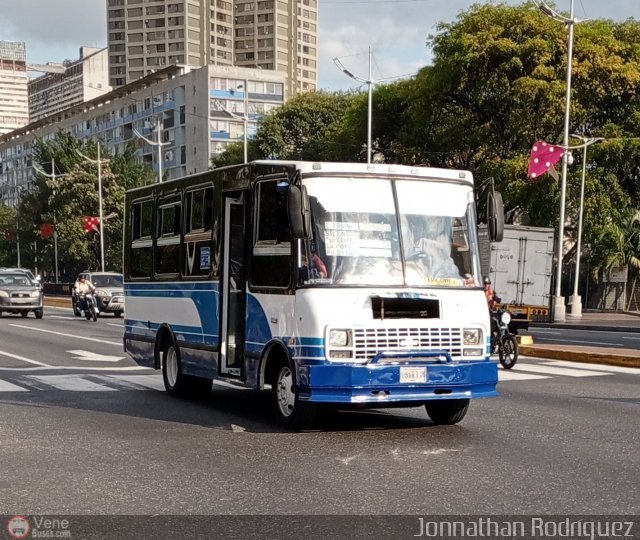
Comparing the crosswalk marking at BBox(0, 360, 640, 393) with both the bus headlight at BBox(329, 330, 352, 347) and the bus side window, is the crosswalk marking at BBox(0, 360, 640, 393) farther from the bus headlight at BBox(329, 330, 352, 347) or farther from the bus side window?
the bus headlight at BBox(329, 330, 352, 347)

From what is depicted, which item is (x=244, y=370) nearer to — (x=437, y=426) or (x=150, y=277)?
(x=437, y=426)

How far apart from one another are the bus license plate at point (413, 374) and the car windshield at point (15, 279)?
108 ft

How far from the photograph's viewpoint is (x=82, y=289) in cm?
3850

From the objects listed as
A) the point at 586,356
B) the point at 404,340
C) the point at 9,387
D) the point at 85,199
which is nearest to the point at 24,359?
the point at 9,387

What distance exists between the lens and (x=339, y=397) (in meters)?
9.88

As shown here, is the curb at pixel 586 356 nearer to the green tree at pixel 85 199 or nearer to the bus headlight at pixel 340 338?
the bus headlight at pixel 340 338

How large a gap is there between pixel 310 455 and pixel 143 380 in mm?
7377

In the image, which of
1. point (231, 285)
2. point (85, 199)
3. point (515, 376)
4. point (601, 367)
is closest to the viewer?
point (231, 285)

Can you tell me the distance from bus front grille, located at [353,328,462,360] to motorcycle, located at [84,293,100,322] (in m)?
27.9

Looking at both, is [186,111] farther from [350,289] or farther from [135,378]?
[350,289]

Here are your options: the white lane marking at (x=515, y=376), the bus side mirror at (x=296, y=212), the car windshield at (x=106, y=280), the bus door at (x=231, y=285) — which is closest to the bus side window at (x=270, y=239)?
the bus side mirror at (x=296, y=212)

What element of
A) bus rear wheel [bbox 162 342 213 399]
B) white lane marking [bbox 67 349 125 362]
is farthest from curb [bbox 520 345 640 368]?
bus rear wheel [bbox 162 342 213 399]

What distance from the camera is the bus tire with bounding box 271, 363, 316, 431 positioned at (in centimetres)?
1024

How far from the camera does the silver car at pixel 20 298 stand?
39438 millimetres
